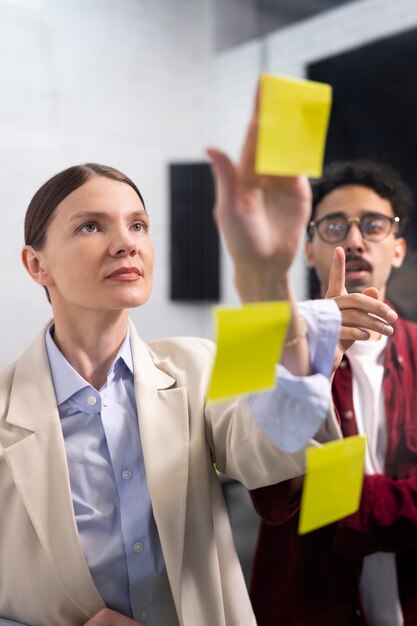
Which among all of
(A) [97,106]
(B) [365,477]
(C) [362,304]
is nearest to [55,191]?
(A) [97,106]

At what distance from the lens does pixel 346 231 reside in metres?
1.14

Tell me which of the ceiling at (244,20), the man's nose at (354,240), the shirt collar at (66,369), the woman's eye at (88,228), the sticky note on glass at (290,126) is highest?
the ceiling at (244,20)

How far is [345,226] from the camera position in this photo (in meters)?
1.14

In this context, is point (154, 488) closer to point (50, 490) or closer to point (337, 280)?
point (50, 490)

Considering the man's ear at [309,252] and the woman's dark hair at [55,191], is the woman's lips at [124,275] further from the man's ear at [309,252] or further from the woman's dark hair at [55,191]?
the man's ear at [309,252]

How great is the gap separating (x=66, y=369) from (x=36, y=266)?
0.49 ft

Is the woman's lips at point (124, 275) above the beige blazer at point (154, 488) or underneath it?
above

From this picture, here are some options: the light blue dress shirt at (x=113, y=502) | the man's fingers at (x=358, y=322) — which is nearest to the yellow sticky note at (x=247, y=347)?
the man's fingers at (x=358, y=322)

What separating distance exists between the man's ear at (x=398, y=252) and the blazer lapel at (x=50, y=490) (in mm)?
664

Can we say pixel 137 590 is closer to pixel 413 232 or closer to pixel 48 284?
pixel 48 284

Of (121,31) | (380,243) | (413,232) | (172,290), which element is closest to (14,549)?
(172,290)

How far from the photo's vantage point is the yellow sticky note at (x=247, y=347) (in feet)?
2.29

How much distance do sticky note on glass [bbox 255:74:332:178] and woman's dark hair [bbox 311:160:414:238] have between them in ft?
1.46

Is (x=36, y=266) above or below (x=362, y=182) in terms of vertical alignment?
below
